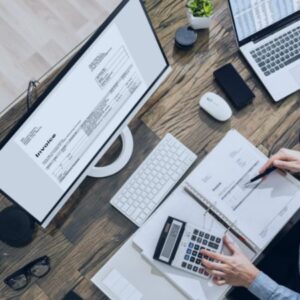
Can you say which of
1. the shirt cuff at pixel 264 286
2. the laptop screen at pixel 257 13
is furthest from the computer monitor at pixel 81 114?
the shirt cuff at pixel 264 286

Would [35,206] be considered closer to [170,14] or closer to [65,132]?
[65,132]

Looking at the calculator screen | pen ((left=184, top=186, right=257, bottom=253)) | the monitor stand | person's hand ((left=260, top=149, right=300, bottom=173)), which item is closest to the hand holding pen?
person's hand ((left=260, top=149, right=300, bottom=173))

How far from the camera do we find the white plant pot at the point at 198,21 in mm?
1644

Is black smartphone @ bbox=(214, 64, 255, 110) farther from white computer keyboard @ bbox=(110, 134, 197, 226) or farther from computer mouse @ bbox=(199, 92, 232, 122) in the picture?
white computer keyboard @ bbox=(110, 134, 197, 226)

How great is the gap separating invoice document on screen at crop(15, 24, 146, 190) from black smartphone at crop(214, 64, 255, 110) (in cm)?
33

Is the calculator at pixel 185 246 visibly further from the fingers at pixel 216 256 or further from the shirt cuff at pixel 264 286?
the shirt cuff at pixel 264 286

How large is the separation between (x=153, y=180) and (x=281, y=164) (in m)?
0.39

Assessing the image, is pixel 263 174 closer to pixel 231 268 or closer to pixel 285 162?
pixel 285 162

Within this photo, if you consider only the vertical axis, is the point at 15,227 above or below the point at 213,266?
above

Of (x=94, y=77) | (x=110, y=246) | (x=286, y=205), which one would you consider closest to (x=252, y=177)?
(x=286, y=205)

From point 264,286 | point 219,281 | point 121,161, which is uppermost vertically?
point 121,161

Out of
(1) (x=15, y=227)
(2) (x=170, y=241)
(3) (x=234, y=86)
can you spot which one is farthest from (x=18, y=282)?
(3) (x=234, y=86)

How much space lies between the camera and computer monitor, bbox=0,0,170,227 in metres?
1.16

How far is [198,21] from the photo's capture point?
5.43ft
